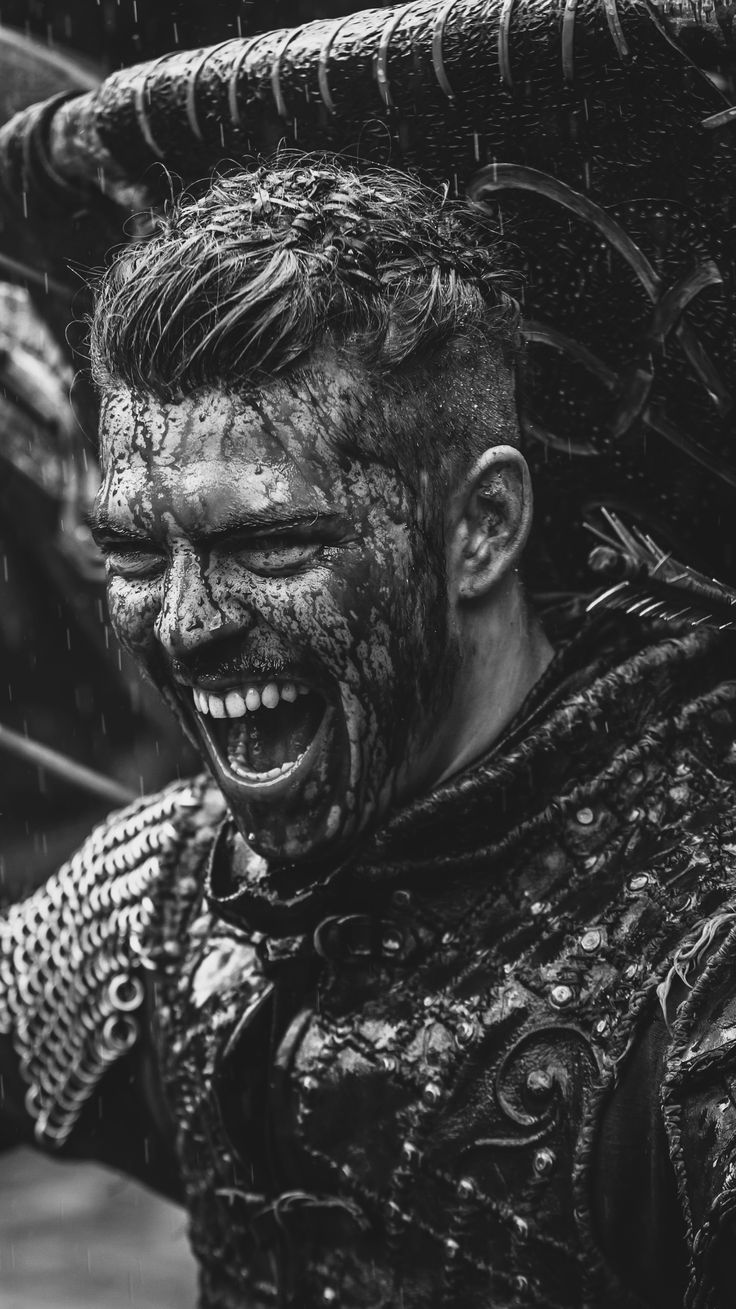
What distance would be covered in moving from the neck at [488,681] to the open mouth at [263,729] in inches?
6.7

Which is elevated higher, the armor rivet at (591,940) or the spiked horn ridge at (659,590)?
the spiked horn ridge at (659,590)

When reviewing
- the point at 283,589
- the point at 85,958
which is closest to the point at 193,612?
the point at 283,589

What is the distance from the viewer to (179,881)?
2.08 meters

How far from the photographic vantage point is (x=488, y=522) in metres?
1.68

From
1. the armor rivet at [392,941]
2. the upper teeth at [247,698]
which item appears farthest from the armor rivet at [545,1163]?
the upper teeth at [247,698]

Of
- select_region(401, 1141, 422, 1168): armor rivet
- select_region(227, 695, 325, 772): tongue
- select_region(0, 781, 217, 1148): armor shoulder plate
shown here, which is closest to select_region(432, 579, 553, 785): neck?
select_region(227, 695, 325, 772): tongue

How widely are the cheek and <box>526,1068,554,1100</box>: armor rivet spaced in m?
0.59

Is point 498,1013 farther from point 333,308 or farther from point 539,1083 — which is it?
point 333,308

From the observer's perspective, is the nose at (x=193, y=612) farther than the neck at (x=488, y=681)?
No

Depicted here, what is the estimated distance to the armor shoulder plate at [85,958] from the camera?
2.13m

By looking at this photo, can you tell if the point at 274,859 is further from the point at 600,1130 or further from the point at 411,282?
the point at 411,282

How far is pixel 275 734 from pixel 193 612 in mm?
188

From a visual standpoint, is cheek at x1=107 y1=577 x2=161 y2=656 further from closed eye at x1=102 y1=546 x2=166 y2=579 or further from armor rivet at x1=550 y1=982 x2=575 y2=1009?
armor rivet at x1=550 y1=982 x2=575 y2=1009

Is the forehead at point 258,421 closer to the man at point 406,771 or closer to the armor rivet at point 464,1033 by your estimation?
the man at point 406,771
